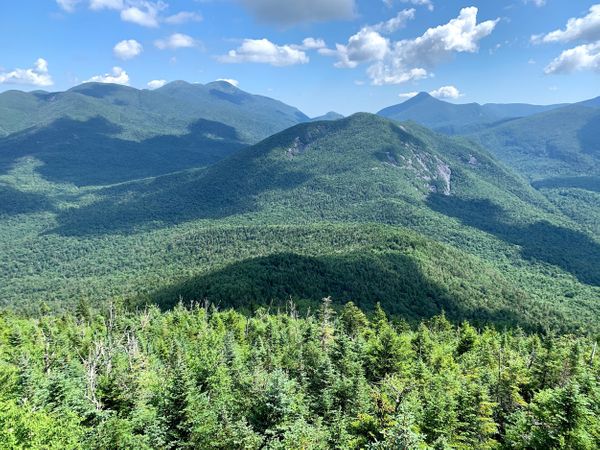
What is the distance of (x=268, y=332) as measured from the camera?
98188 mm

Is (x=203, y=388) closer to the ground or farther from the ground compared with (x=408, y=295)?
farther from the ground

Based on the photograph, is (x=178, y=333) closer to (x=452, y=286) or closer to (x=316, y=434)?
(x=316, y=434)

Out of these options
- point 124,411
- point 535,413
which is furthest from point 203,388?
point 535,413

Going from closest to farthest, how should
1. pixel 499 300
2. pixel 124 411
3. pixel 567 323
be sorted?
pixel 124 411 < pixel 567 323 < pixel 499 300

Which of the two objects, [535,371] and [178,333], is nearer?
[535,371]

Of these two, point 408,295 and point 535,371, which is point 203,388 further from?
point 408,295

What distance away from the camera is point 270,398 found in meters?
37.2

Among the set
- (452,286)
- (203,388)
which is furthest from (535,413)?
(452,286)

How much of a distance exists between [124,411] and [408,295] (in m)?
159

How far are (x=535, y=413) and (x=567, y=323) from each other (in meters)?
177

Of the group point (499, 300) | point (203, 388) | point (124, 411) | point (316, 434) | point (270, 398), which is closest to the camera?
point (316, 434)

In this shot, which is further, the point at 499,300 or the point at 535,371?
the point at 499,300

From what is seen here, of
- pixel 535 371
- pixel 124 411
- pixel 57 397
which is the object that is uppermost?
pixel 57 397

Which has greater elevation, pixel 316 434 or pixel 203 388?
pixel 316 434
